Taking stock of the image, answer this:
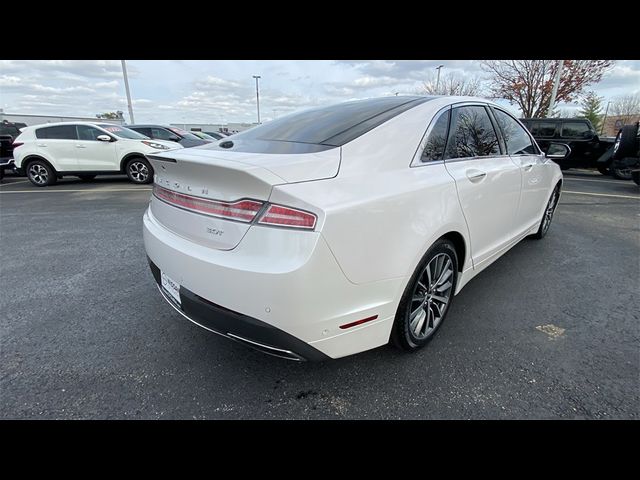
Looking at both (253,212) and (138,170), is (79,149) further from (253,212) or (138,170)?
(253,212)

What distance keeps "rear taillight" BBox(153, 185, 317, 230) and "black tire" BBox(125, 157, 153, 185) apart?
8.47m

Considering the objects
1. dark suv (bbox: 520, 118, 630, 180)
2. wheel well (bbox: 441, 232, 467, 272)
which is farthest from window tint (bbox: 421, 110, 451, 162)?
dark suv (bbox: 520, 118, 630, 180)

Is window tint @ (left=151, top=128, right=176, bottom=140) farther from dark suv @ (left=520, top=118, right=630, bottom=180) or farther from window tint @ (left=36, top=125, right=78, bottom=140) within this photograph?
dark suv @ (left=520, top=118, right=630, bottom=180)

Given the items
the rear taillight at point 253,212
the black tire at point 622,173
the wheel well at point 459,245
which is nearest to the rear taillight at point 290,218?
the rear taillight at point 253,212

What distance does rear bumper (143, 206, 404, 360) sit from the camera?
1.47 meters

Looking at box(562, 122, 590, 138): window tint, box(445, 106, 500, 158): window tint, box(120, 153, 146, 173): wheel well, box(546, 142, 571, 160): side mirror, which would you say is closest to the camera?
box(445, 106, 500, 158): window tint

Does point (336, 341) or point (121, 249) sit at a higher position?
point (336, 341)

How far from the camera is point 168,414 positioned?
180cm

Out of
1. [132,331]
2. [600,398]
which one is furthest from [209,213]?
[600,398]

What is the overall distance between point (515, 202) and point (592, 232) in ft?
9.31

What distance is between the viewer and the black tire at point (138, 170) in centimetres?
909

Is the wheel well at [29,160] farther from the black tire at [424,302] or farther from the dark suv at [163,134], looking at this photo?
the black tire at [424,302]

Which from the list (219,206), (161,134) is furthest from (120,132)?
(219,206)
